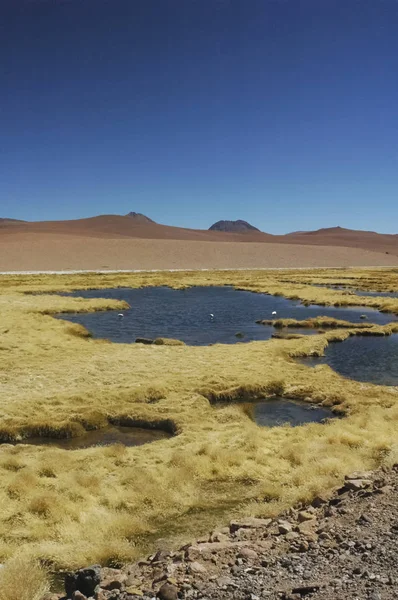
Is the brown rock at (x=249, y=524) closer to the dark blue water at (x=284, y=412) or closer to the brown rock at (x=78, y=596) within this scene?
the brown rock at (x=78, y=596)

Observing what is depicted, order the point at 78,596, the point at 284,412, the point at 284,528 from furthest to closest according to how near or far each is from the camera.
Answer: the point at 284,412 → the point at 284,528 → the point at 78,596

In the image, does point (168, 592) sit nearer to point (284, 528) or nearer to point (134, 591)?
point (134, 591)

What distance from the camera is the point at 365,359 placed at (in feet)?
87.7

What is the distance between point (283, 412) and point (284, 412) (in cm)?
3

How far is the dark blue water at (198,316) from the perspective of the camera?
112 feet

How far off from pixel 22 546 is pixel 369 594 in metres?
5.74

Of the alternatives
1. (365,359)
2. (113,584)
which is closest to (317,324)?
(365,359)

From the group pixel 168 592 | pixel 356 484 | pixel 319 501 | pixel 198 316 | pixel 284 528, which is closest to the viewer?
pixel 168 592

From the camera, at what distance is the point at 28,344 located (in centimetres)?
2695

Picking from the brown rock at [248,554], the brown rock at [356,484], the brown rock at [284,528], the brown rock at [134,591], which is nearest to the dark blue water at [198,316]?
the brown rock at [356,484]

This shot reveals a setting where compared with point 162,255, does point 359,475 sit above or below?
below

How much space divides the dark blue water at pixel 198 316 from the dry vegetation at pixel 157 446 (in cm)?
662

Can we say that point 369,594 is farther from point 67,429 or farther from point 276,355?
point 276,355

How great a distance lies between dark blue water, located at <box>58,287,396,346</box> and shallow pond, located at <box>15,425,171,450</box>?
1470 centimetres
